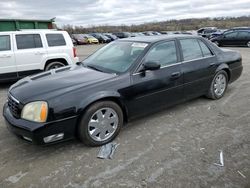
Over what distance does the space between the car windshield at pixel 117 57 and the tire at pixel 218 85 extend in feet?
6.70

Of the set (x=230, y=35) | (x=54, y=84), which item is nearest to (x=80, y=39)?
(x=230, y=35)

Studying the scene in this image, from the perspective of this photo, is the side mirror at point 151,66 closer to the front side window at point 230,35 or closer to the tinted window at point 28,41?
the tinted window at point 28,41

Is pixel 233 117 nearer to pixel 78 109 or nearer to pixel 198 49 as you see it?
pixel 198 49

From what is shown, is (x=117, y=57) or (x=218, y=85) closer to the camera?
(x=117, y=57)

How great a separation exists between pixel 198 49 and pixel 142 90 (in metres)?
1.87

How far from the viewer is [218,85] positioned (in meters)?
5.57

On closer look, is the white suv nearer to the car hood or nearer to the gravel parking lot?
the gravel parking lot

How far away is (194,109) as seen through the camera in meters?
5.08

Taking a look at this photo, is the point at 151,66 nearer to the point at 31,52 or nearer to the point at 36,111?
the point at 36,111

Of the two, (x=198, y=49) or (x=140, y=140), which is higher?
(x=198, y=49)

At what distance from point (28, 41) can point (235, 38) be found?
54.5 feet

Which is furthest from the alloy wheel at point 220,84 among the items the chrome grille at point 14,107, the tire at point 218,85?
the chrome grille at point 14,107

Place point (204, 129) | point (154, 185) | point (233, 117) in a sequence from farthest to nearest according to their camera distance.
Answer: point (233, 117) → point (204, 129) → point (154, 185)

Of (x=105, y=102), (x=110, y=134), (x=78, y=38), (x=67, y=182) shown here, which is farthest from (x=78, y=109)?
(x=78, y=38)
